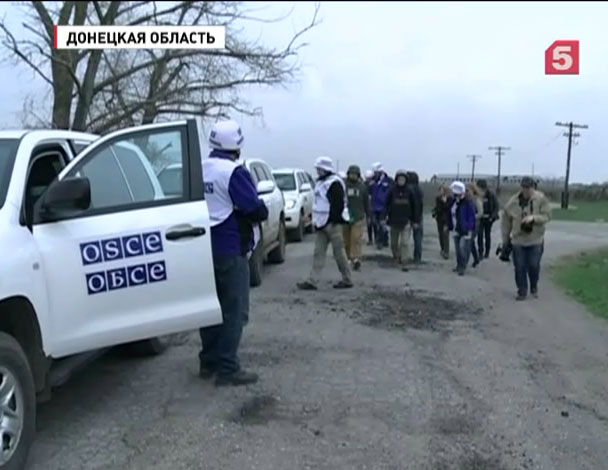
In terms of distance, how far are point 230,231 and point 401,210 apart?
8.28m

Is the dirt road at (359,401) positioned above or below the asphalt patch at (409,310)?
above

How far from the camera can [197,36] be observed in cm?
2102

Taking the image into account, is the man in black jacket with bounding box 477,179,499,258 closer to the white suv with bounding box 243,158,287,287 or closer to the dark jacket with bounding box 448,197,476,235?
the dark jacket with bounding box 448,197,476,235

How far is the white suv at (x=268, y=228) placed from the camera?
11.1 metres

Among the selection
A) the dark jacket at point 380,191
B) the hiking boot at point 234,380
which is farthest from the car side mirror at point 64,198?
the dark jacket at point 380,191

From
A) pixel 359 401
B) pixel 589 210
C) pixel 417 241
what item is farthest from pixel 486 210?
pixel 359 401

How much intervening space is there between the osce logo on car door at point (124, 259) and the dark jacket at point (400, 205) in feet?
30.0

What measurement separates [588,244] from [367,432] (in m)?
14.1

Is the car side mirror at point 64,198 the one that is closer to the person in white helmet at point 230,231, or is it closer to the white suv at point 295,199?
the person in white helmet at point 230,231

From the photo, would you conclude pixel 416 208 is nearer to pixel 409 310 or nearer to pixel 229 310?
pixel 409 310

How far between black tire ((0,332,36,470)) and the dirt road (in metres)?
0.36

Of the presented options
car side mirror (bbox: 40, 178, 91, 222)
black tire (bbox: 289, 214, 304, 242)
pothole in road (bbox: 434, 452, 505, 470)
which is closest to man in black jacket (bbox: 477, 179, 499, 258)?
black tire (bbox: 289, 214, 304, 242)

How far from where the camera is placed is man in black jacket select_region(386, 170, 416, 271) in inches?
544

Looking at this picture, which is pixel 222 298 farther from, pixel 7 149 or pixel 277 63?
pixel 277 63
